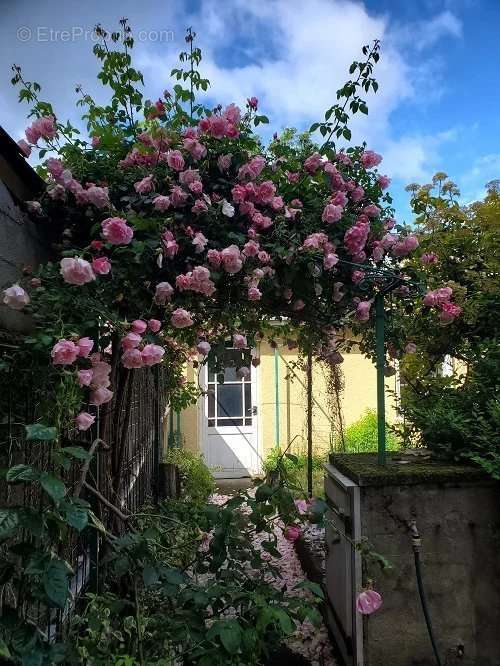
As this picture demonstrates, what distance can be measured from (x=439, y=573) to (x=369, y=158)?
2.18 metres

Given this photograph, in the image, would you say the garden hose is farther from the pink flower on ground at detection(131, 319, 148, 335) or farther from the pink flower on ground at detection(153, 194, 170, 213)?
the pink flower on ground at detection(153, 194, 170, 213)

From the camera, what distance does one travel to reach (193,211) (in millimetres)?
2303

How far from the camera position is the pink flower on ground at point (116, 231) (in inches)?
75.6

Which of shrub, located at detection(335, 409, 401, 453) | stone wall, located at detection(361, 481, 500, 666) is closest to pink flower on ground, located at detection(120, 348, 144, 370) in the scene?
stone wall, located at detection(361, 481, 500, 666)

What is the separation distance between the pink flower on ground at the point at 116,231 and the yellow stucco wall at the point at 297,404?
249 inches

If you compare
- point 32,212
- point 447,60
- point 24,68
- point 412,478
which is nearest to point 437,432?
point 412,478

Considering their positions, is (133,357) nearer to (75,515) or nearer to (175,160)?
(75,515)

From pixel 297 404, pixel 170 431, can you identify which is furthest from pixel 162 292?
pixel 297 404

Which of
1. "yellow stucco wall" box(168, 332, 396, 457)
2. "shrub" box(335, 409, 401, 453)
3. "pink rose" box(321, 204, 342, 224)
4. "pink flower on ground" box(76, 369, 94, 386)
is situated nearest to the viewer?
"pink flower on ground" box(76, 369, 94, 386)

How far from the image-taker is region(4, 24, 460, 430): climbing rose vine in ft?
7.09

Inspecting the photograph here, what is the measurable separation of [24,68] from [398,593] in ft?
10.2

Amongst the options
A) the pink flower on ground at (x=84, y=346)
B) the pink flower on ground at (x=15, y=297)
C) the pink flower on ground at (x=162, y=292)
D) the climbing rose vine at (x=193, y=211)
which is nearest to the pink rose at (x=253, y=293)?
the climbing rose vine at (x=193, y=211)

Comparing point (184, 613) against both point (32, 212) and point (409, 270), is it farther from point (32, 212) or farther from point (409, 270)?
point (409, 270)

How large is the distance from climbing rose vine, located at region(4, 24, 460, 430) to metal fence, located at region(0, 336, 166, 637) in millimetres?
285
